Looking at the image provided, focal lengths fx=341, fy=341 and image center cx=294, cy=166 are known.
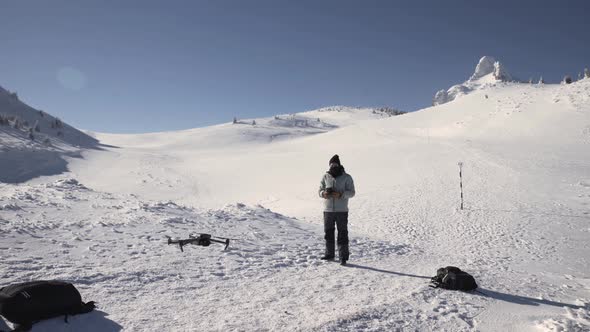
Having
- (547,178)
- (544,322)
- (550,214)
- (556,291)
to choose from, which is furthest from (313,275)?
(547,178)

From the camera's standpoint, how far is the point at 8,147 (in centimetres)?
2925

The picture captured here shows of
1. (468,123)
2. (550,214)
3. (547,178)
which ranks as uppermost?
(468,123)

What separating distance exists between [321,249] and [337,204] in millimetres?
1784

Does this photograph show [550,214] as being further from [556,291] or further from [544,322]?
[544,322]

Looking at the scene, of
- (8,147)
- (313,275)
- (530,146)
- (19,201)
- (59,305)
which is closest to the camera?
(59,305)

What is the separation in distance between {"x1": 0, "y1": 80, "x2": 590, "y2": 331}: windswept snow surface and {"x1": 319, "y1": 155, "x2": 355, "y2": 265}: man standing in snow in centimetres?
50

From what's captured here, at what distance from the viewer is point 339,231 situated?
24.1 ft

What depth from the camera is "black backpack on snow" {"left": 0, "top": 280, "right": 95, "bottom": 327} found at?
146 inches

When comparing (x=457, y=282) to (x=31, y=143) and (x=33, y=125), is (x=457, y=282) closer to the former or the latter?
(x=31, y=143)

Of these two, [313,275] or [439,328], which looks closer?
[439,328]

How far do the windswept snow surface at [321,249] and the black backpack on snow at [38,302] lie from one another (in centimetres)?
16

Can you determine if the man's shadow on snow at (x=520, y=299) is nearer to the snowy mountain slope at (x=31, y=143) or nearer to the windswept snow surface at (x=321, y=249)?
the windswept snow surface at (x=321, y=249)

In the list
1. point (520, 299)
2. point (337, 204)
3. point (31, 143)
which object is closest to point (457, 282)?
point (520, 299)

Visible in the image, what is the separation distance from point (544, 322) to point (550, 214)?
14439 mm
